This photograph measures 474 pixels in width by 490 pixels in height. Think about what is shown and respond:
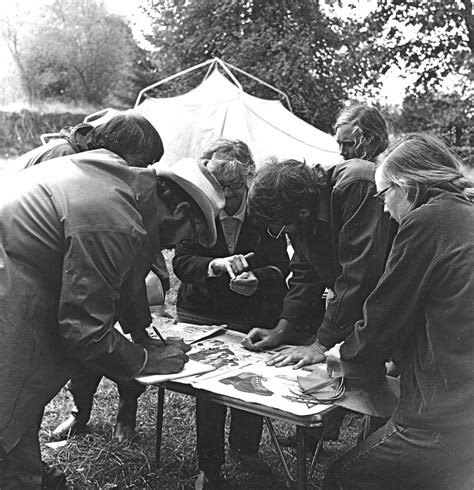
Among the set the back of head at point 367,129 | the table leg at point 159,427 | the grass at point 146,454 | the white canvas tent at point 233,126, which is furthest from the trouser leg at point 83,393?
the white canvas tent at point 233,126

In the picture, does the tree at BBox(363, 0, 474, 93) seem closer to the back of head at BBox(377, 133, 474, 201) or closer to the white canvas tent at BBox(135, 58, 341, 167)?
the white canvas tent at BBox(135, 58, 341, 167)

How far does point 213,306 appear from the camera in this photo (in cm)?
330

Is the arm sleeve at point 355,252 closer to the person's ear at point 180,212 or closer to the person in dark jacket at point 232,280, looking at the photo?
the person in dark jacket at point 232,280

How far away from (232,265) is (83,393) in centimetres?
127

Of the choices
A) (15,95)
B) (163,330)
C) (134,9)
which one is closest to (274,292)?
(163,330)

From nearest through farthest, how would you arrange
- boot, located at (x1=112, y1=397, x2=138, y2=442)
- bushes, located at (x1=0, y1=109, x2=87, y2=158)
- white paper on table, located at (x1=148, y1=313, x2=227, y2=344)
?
white paper on table, located at (x1=148, y1=313, x2=227, y2=344) → boot, located at (x1=112, y1=397, x2=138, y2=442) → bushes, located at (x1=0, y1=109, x2=87, y2=158)

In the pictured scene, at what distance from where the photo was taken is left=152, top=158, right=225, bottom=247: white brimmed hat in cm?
235

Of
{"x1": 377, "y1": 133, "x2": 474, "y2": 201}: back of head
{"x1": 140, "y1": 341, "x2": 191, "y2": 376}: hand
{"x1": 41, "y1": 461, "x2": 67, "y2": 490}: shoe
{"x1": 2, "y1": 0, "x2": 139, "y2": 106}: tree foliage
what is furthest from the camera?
{"x1": 2, "y1": 0, "x2": 139, "y2": 106}: tree foliage

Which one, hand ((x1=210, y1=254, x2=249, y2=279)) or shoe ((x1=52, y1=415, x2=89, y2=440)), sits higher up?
hand ((x1=210, y1=254, x2=249, y2=279))

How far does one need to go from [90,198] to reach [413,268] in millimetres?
1016

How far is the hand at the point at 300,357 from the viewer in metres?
2.66

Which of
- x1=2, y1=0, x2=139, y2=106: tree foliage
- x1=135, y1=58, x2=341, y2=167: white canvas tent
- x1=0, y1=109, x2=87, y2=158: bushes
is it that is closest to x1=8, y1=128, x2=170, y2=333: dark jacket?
x1=135, y1=58, x2=341, y2=167: white canvas tent

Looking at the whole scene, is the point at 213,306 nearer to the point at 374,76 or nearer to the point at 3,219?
the point at 3,219

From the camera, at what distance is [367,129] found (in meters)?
3.04
